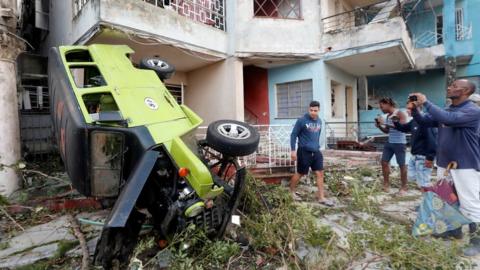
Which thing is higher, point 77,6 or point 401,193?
point 77,6

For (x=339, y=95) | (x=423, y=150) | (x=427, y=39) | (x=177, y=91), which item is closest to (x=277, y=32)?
(x=339, y=95)

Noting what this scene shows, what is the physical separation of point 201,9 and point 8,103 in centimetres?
567

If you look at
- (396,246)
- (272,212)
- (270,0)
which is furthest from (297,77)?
(396,246)

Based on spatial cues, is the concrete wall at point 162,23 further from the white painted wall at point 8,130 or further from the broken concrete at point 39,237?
the broken concrete at point 39,237

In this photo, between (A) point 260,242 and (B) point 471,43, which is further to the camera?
(B) point 471,43

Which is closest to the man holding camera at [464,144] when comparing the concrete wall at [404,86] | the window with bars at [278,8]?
the window with bars at [278,8]

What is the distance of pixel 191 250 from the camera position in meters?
2.83

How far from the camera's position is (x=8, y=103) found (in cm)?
489

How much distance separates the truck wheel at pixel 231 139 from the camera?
9.37 feet

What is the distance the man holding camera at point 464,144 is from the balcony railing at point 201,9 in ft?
22.1

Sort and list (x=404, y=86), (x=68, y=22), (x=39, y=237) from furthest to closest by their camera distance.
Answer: (x=404, y=86), (x=68, y=22), (x=39, y=237)

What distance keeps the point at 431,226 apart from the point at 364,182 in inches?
122

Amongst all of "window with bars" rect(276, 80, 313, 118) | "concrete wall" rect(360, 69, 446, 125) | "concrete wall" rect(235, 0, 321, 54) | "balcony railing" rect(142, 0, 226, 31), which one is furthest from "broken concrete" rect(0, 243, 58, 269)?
"concrete wall" rect(360, 69, 446, 125)

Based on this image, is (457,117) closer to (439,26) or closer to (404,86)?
(404,86)
